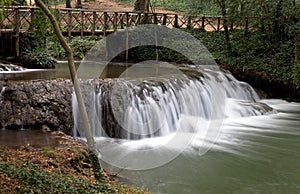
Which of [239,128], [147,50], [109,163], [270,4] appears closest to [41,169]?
[109,163]

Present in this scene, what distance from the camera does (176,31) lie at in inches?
910

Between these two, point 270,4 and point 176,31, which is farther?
point 176,31

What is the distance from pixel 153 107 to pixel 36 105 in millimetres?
3660

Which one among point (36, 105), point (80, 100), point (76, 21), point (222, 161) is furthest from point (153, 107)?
point (76, 21)

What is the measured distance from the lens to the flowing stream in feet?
29.1

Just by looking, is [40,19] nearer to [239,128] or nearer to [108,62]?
[239,128]

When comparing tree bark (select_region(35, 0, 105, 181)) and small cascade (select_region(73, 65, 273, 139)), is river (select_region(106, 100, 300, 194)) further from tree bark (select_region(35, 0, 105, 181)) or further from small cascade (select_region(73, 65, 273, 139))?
small cascade (select_region(73, 65, 273, 139))

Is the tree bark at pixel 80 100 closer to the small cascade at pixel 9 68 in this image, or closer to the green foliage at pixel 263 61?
the small cascade at pixel 9 68

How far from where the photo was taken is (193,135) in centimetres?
1255

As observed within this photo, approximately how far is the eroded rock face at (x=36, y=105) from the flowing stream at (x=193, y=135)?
450mm

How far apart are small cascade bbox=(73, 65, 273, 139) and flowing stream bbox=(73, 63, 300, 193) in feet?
0.10

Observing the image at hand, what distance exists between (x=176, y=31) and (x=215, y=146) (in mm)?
12764

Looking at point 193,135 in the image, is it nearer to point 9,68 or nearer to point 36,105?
point 36,105

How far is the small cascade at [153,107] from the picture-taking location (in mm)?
12133
